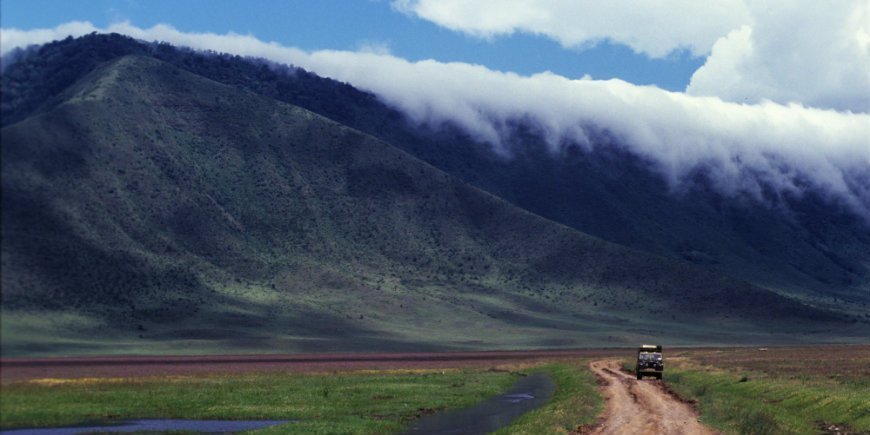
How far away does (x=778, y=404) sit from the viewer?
64750 millimetres

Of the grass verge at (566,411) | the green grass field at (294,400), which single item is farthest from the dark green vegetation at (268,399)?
the grass verge at (566,411)

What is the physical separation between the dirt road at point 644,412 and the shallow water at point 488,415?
6.29 m

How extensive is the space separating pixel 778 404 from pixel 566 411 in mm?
14384

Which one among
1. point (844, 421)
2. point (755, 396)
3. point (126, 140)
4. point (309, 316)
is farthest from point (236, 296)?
point (844, 421)

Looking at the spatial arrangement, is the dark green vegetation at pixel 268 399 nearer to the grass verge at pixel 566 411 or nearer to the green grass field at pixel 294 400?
the green grass field at pixel 294 400

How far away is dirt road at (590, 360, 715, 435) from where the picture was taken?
51812 millimetres

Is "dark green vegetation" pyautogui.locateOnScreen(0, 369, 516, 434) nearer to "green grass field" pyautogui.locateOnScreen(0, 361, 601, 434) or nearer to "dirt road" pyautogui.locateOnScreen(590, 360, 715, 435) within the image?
"green grass field" pyautogui.locateOnScreen(0, 361, 601, 434)

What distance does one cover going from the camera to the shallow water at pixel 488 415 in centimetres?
6116

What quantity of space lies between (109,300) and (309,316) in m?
114

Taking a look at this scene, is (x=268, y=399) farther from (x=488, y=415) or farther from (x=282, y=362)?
(x=282, y=362)

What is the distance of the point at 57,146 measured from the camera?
51.9 metres

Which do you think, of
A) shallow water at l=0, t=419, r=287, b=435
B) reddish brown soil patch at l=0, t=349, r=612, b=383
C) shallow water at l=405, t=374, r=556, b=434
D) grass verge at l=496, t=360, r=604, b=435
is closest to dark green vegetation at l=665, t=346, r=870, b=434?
grass verge at l=496, t=360, r=604, b=435

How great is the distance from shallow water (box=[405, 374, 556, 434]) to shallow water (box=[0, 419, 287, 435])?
9981 mm

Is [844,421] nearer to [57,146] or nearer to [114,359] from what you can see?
[57,146]
